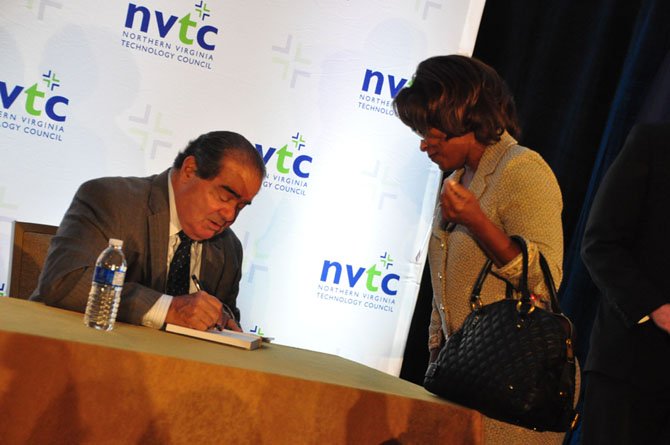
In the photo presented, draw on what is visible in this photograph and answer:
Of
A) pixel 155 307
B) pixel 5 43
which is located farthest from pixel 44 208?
pixel 155 307

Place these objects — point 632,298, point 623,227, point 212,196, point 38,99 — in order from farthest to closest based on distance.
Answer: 1. point 38,99
2. point 212,196
3. point 623,227
4. point 632,298

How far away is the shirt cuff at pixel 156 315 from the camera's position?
230 centimetres

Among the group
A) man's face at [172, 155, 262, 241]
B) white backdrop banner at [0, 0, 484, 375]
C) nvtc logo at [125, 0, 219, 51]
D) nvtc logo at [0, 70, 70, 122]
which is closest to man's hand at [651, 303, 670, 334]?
man's face at [172, 155, 262, 241]

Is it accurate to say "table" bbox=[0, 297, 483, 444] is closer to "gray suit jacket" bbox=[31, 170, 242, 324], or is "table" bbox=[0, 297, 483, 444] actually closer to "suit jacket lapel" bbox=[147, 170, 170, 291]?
"gray suit jacket" bbox=[31, 170, 242, 324]

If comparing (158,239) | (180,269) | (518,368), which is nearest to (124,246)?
(158,239)

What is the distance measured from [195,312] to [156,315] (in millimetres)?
111

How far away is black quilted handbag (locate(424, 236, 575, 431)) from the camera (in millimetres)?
1772

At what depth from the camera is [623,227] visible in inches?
109

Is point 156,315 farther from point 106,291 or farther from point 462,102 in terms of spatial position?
point 462,102

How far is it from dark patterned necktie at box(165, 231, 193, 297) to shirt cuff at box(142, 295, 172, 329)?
478 mm

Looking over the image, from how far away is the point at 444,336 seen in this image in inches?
102

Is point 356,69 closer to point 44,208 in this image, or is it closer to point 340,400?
point 44,208

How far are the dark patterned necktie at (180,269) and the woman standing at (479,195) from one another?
2.99 ft

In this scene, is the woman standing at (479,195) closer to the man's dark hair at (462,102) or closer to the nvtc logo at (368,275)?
the man's dark hair at (462,102)
